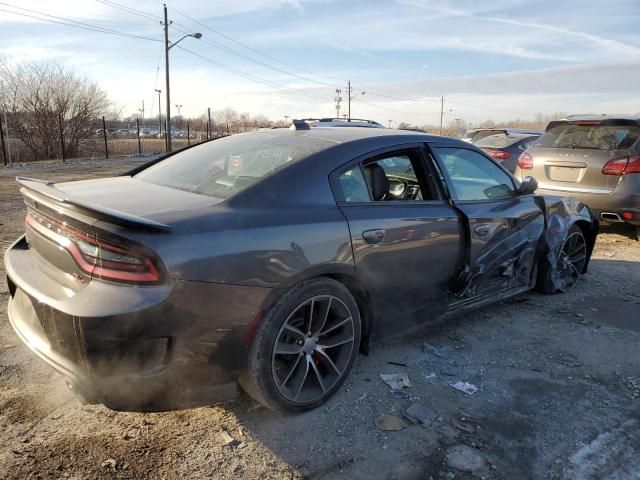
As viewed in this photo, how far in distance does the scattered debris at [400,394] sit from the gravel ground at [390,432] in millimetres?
24

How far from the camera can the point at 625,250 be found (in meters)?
6.47

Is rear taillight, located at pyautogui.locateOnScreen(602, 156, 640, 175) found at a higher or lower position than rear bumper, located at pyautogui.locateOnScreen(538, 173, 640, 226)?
higher

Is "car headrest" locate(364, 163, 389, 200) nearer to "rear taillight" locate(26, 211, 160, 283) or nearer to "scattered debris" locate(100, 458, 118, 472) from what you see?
"rear taillight" locate(26, 211, 160, 283)

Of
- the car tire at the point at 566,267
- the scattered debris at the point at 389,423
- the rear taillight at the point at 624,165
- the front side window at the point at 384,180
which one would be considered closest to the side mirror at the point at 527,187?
the car tire at the point at 566,267

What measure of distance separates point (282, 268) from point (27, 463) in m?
1.46

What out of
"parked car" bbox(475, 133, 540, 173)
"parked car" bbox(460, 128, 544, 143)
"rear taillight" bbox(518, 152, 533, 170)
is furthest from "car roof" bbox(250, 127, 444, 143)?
"parked car" bbox(460, 128, 544, 143)

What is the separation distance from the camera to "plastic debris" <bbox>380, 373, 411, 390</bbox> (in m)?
3.03

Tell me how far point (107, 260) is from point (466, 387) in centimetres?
220

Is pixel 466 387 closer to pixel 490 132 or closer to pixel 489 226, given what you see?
pixel 489 226

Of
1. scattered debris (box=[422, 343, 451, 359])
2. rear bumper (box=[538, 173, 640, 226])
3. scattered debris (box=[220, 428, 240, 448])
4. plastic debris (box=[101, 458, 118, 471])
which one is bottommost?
scattered debris (box=[220, 428, 240, 448])

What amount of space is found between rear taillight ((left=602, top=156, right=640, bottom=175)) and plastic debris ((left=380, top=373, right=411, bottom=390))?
15.8 ft

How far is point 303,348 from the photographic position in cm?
264

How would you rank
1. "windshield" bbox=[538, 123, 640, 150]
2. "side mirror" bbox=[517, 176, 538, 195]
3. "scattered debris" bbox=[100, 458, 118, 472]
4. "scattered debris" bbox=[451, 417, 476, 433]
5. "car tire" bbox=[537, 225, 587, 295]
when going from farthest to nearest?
"windshield" bbox=[538, 123, 640, 150] → "car tire" bbox=[537, 225, 587, 295] → "side mirror" bbox=[517, 176, 538, 195] → "scattered debris" bbox=[451, 417, 476, 433] → "scattered debris" bbox=[100, 458, 118, 472]

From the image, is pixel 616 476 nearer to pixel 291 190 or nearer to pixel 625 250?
pixel 291 190
